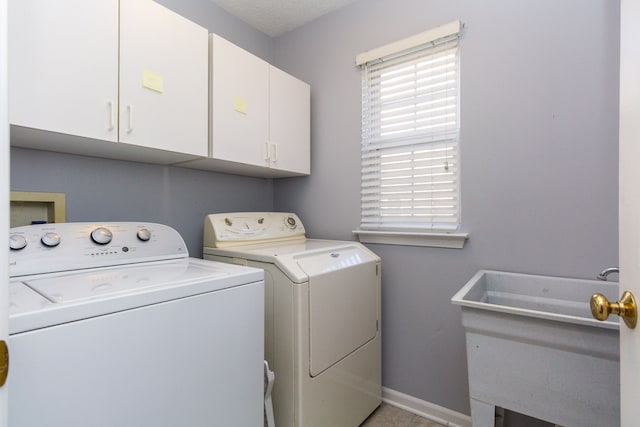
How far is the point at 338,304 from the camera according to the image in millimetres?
1575

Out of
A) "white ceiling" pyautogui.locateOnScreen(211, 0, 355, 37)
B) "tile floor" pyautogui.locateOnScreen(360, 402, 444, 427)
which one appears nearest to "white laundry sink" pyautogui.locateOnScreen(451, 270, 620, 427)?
"tile floor" pyautogui.locateOnScreen(360, 402, 444, 427)

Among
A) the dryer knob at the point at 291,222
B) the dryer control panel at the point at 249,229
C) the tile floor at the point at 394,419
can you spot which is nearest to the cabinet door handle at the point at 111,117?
the dryer control panel at the point at 249,229

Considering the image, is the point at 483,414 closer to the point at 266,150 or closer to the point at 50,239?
the point at 266,150

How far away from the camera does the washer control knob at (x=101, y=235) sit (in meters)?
1.26

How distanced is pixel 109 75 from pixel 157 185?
27.3 inches

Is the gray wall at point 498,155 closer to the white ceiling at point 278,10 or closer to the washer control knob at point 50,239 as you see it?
the white ceiling at point 278,10

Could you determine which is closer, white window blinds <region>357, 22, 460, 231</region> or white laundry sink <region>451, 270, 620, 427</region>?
white laundry sink <region>451, 270, 620, 427</region>

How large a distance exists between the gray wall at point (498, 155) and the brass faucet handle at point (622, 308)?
937mm

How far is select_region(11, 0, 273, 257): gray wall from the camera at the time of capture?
144cm

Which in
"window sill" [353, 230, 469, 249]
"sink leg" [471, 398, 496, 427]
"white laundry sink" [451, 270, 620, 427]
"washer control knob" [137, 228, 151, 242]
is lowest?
"sink leg" [471, 398, 496, 427]

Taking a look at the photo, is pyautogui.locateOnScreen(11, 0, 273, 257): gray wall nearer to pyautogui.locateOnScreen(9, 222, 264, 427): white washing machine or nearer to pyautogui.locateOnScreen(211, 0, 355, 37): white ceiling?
pyautogui.locateOnScreen(211, 0, 355, 37): white ceiling

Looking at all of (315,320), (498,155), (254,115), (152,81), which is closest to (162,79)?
(152,81)

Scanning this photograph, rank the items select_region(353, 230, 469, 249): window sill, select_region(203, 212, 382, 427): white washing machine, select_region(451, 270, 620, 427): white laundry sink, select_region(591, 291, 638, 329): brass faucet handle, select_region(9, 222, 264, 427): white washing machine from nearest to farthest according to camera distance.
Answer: select_region(591, 291, 638, 329): brass faucet handle < select_region(9, 222, 264, 427): white washing machine < select_region(451, 270, 620, 427): white laundry sink < select_region(203, 212, 382, 427): white washing machine < select_region(353, 230, 469, 249): window sill

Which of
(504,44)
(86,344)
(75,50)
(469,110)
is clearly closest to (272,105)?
(75,50)
